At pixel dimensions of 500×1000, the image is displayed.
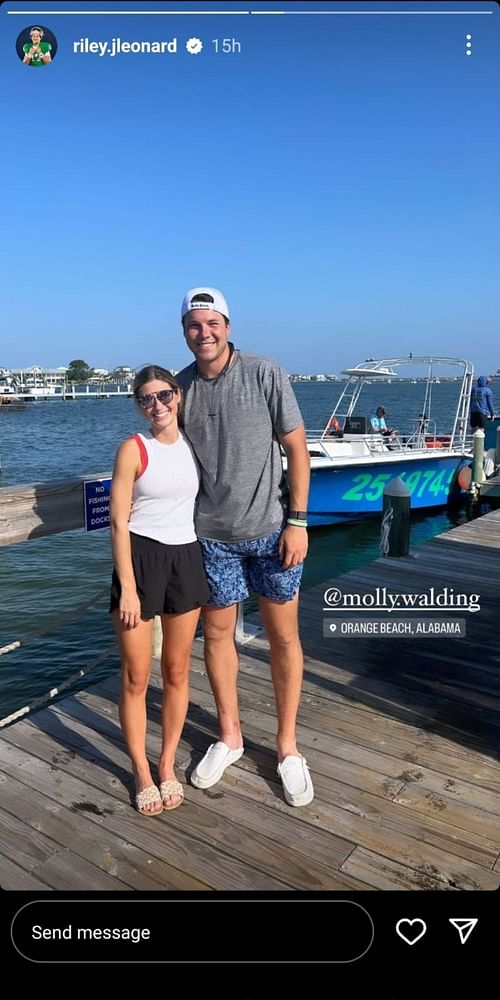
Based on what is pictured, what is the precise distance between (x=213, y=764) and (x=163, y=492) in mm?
1187

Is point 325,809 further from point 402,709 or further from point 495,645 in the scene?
point 495,645

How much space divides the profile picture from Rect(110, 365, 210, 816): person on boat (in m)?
1.00

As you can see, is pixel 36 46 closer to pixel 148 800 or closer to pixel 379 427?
pixel 148 800

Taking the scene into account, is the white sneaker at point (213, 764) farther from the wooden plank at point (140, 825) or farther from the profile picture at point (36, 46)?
the profile picture at point (36, 46)

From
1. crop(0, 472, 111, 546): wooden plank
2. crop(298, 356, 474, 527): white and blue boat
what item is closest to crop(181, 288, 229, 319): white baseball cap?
crop(0, 472, 111, 546): wooden plank

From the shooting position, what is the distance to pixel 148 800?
7.68 feet

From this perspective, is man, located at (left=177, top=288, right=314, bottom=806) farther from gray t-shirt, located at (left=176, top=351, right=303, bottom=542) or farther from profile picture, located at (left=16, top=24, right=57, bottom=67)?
profile picture, located at (left=16, top=24, right=57, bottom=67)

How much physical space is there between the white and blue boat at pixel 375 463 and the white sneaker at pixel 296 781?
9.55m

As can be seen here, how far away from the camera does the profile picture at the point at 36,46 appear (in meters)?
1.87
